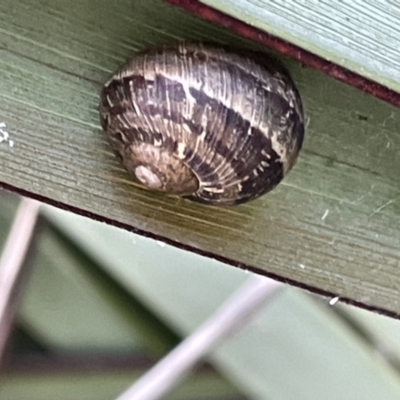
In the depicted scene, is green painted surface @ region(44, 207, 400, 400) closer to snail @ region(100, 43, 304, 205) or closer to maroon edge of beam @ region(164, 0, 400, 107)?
snail @ region(100, 43, 304, 205)

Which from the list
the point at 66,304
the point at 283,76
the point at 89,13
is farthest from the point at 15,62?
the point at 66,304

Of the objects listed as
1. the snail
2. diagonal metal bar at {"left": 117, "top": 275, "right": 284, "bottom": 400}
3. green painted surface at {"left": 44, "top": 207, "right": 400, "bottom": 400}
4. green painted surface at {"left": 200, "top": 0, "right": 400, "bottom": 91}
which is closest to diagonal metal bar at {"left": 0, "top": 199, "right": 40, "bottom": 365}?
green painted surface at {"left": 44, "top": 207, "right": 400, "bottom": 400}

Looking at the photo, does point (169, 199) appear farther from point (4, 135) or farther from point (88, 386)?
point (88, 386)

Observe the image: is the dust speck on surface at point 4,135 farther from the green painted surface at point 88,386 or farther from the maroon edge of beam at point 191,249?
the green painted surface at point 88,386

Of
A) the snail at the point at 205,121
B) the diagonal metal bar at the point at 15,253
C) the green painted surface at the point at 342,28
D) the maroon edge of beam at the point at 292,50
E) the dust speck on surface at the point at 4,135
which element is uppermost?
the diagonal metal bar at the point at 15,253

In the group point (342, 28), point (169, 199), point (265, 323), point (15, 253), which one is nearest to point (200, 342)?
point (265, 323)

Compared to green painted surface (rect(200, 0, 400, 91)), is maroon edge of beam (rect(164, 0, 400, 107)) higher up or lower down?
lower down

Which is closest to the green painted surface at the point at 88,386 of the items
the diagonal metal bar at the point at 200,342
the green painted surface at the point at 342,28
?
the diagonal metal bar at the point at 200,342
